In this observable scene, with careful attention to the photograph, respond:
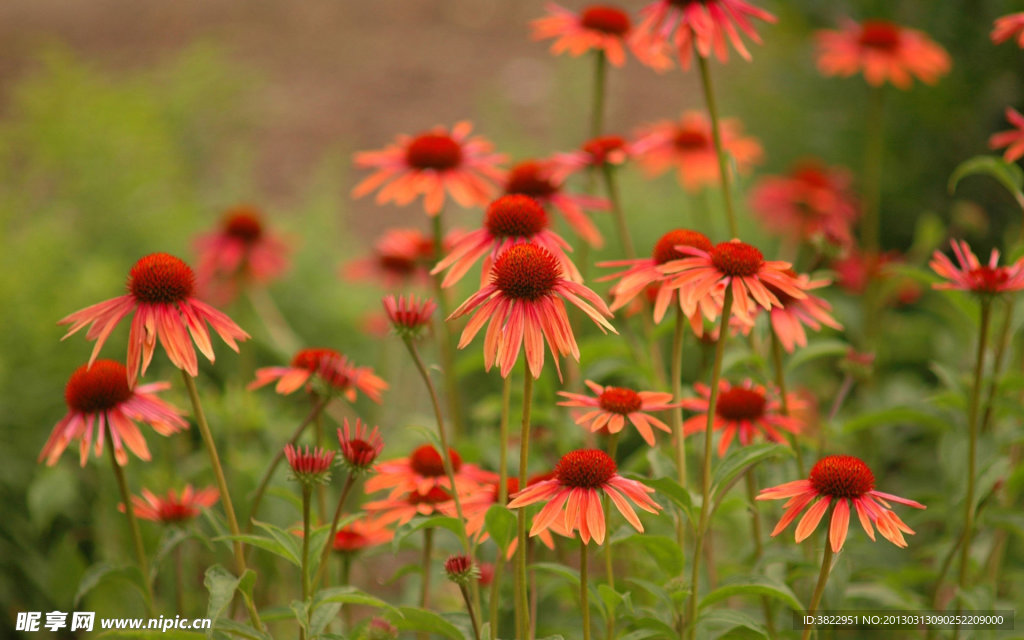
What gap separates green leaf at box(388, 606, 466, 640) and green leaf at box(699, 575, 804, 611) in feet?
1.14

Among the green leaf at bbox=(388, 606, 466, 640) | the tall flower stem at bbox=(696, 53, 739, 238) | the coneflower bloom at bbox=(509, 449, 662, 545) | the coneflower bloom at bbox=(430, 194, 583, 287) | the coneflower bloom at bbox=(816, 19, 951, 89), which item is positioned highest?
the coneflower bloom at bbox=(816, 19, 951, 89)

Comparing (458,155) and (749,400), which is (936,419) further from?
(458,155)

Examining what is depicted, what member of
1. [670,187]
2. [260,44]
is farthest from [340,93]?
[670,187]

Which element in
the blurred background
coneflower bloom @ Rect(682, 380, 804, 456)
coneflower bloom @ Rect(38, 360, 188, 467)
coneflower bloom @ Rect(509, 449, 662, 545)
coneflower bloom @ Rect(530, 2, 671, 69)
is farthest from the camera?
the blurred background

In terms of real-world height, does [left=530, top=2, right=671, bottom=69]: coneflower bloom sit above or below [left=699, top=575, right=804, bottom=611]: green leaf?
above

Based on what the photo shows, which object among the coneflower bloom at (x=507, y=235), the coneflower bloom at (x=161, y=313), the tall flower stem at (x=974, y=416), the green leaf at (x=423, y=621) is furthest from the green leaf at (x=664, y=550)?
the coneflower bloom at (x=161, y=313)

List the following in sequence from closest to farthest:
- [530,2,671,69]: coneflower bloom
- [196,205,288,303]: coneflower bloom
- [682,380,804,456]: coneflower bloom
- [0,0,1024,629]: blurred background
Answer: [682,380,804,456]: coneflower bloom
[530,2,671,69]: coneflower bloom
[0,0,1024,629]: blurred background
[196,205,288,303]: coneflower bloom

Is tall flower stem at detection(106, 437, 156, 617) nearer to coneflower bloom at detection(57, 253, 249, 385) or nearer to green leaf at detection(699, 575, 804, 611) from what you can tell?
coneflower bloom at detection(57, 253, 249, 385)

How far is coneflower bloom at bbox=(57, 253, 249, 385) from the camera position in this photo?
123 centimetres

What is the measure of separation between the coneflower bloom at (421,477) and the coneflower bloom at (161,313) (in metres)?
0.36

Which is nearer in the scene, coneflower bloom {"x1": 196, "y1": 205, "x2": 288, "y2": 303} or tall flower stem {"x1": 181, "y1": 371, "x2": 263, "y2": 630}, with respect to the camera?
tall flower stem {"x1": 181, "y1": 371, "x2": 263, "y2": 630}

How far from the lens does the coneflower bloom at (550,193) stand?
183 cm

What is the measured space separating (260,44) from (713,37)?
743cm

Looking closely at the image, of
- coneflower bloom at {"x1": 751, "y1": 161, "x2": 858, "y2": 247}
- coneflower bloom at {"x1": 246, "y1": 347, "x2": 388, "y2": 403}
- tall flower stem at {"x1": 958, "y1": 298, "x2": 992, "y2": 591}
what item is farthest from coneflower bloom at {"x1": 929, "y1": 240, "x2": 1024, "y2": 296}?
coneflower bloom at {"x1": 751, "y1": 161, "x2": 858, "y2": 247}
